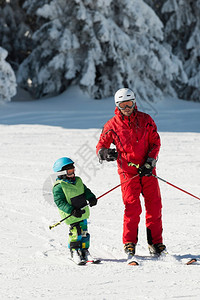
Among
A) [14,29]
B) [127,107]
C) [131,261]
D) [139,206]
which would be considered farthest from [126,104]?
[14,29]

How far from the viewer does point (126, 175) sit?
3857 millimetres

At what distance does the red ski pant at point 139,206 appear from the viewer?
3791 millimetres

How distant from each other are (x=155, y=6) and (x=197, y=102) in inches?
190

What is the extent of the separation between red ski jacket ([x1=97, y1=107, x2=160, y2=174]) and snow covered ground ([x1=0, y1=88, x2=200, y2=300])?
2.78 feet


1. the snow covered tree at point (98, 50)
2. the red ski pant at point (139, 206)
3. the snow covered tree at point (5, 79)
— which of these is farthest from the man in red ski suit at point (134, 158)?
the snow covered tree at point (98, 50)

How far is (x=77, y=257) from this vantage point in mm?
3576

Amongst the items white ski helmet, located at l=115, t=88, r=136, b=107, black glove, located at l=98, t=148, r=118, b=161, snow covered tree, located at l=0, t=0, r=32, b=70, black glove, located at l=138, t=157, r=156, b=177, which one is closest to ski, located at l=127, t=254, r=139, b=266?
black glove, located at l=138, t=157, r=156, b=177

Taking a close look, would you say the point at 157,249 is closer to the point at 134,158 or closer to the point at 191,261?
the point at 191,261

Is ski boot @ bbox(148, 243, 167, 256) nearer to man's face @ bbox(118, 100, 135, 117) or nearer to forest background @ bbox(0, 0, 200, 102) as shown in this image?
man's face @ bbox(118, 100, 135, 117)

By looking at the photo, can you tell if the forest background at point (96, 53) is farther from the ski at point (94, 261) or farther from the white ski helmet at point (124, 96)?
the ski at point (94, 261)

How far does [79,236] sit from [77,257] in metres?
0.18

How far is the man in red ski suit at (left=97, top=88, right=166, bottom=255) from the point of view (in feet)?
12.4

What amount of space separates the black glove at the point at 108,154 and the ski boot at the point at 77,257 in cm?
81

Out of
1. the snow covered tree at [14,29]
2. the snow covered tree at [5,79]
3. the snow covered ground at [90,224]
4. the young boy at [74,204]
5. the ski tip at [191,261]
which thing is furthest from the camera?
the snow covered tree at [14,29]
